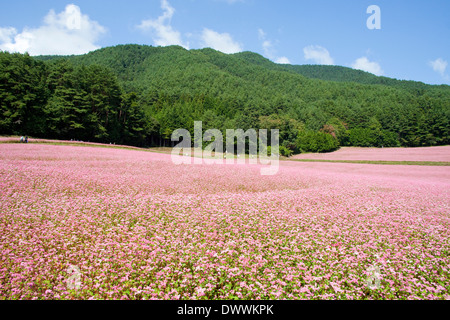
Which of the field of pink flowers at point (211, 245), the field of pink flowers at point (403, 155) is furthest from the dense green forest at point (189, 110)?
the field of pink flowers at point (211, 245)

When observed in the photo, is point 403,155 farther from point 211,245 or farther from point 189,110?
point 189,110

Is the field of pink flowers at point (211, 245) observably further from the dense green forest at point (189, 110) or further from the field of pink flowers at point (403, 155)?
the dense green forest at point (189, 110)

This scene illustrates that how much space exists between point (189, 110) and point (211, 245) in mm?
121089

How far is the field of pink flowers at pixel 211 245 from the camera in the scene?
21.5 feet

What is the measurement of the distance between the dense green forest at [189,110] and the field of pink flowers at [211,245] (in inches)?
2132

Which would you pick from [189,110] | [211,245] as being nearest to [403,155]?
[211,245]

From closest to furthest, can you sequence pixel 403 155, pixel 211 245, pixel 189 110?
pixel 211 245, pixel 403 155, pixel 189 110

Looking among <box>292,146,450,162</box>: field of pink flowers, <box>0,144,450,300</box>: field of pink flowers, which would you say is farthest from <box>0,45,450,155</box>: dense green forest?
<box>0,144,450,300</box>: field of pink flowers

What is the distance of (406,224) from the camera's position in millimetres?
12695

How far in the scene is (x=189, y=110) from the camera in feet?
413

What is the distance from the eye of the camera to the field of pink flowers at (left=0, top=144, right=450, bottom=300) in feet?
21.5

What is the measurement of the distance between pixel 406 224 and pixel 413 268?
5.74 meters
